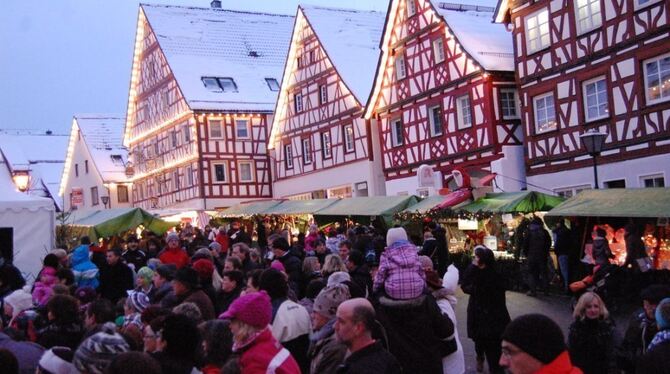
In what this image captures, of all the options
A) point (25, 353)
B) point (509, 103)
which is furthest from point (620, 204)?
point (25, 353)

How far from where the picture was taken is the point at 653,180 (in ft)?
61.1

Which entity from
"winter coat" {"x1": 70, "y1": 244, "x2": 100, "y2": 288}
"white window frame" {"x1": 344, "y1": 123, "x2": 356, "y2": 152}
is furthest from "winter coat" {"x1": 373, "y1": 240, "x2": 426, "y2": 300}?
"white window frame" {"x1": 344, "y1": 123, "x2": 356, "y2": 152}

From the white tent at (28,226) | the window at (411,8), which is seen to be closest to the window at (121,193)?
the window at (411,8)

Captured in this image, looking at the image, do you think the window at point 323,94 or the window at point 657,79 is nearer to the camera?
the window at point 657,79

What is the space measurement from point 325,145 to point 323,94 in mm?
2213

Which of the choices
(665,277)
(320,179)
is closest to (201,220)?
(320,179)

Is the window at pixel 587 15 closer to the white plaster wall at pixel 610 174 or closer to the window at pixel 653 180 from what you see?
the white plaster wall at pixel 610 174

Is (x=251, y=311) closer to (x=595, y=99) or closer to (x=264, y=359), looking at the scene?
(x=264, y=359)

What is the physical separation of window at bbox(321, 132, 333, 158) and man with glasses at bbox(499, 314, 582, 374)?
30.0m

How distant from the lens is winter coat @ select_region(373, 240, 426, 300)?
20.2ft

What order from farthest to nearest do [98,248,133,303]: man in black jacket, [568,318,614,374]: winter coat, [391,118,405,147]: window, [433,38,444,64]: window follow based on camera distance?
[391,118,405,147]: window < [433,38,444,64]: window < [98,248,133,303]: man in black jacket < [568,318,614,374]: winter coat

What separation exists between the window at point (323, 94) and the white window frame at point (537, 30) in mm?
12699

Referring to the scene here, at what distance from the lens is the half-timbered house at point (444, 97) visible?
23656mm

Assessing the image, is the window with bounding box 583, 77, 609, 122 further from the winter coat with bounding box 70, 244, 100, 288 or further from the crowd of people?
the winter coat with bounding box 70, 244, 100, 288
